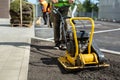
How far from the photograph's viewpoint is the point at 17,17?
61.9 feet

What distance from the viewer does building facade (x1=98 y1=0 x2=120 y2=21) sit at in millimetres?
47244

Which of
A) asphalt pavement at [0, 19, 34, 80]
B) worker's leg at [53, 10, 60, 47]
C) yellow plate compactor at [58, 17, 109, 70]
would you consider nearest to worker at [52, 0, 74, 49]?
worker's leg at [53, 10, 60, 47]

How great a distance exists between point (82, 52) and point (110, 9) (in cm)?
4345

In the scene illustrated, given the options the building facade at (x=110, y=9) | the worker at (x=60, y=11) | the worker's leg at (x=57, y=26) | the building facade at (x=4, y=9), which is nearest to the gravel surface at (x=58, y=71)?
the worker at (x=60, y=11)

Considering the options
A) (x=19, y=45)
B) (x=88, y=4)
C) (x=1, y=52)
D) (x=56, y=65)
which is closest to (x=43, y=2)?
(x=19, y=45)

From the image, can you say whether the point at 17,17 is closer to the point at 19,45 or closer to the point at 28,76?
the point at 19,45

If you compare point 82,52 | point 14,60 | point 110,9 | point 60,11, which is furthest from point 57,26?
point 110,9

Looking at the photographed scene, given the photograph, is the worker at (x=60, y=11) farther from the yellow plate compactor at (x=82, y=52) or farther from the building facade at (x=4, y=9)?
the building facade at (x=4, y=9)

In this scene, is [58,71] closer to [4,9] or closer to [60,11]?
[60,11]

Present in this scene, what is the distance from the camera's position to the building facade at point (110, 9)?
155 ft

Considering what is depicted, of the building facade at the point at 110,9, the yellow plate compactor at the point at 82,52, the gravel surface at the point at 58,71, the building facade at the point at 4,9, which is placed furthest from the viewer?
the building facade at the point at 110,9

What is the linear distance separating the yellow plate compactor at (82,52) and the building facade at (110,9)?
4027 centimetres

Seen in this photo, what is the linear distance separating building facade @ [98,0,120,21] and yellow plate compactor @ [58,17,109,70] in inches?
1586

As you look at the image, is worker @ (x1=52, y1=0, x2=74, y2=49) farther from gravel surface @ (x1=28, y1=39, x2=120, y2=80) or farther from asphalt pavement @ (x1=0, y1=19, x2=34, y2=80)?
asphalt pavement @ (x1=0, y1=19, x2=34, y2=80)
